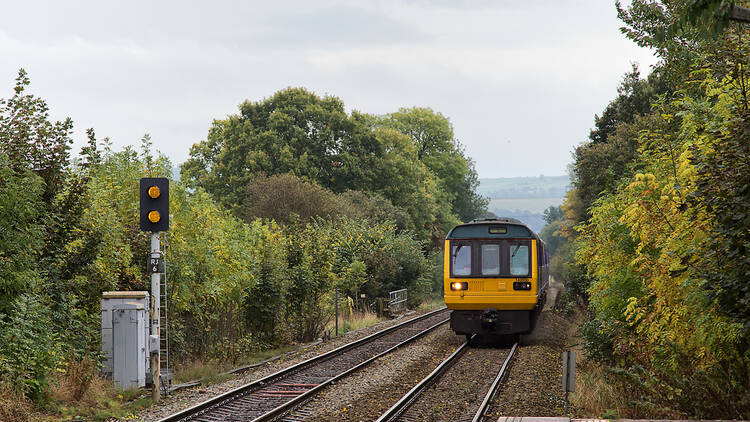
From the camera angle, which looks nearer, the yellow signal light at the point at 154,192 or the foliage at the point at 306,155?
the yellow signal light at the point at 154,192

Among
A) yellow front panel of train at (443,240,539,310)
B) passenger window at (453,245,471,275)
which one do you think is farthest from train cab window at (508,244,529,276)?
passenger window at (453,245,471,275)

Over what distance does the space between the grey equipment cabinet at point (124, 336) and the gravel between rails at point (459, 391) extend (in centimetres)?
473

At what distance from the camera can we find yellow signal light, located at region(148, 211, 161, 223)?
37.4ft

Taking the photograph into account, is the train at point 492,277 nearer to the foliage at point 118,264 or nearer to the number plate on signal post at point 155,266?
the foliage at point 118,264

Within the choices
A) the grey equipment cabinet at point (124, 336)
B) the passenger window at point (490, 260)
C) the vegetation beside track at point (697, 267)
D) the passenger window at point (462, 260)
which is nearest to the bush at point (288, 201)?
the passenger window at point (462, 260)

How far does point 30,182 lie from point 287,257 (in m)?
10.4

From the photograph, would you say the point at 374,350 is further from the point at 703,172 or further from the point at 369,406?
the point at 703,172

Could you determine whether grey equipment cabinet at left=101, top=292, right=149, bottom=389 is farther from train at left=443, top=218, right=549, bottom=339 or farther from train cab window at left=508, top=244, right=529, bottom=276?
train cab window at left=508, top=244, right=529, bottom=276

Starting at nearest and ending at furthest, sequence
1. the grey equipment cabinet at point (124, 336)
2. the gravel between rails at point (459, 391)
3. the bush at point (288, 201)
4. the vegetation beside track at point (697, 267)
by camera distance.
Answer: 1. the vegetation beside track at point (697, 267)
2. the gravel between rails at point (459, 391)
3. the grey equipment cabinet at point (124, 336)
4. the bush at point (288, 201)

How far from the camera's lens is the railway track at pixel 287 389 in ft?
32.9

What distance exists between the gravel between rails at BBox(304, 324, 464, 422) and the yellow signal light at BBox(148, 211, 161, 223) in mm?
3791

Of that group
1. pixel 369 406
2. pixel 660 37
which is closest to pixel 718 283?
pixel 660 37

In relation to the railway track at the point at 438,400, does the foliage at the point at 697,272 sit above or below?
above

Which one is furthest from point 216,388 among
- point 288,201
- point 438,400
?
point 288,201
